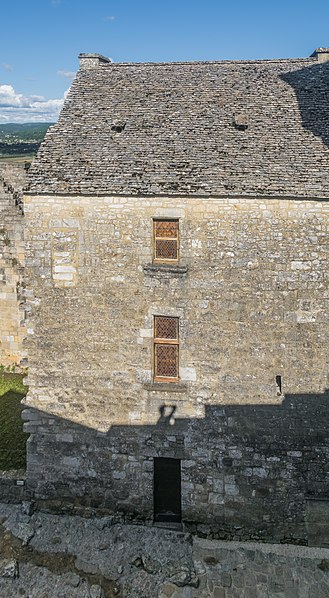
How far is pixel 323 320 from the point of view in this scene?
34.8 ft

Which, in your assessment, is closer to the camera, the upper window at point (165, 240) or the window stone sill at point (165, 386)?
the upper window at point (165, 240)

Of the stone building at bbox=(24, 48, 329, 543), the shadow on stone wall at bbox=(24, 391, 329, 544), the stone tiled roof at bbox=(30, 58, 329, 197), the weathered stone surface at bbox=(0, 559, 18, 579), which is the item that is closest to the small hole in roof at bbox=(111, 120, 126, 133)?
the stone tiled roof at bbox=(30, 58, 329, 197)

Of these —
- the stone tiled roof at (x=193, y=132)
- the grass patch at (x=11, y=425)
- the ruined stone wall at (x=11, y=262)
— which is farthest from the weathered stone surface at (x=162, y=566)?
the stone tiled roof at (x=193, y=132)

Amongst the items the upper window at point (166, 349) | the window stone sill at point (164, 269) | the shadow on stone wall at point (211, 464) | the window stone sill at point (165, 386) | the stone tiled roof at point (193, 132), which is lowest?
the shadow on stone wall at point (211, 464)

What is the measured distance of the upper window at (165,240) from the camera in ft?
35.6

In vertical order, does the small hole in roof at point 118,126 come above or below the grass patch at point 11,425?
above

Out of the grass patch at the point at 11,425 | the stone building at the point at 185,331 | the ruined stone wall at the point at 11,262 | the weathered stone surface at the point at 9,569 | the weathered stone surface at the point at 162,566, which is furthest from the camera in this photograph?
the ruined stone wall at the point at 11,262

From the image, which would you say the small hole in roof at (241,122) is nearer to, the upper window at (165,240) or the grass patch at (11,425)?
the upper window at (165,240)

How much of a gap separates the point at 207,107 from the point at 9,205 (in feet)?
27.1

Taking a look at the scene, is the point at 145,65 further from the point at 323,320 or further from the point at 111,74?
the point at 323,320

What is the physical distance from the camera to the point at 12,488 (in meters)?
11.8

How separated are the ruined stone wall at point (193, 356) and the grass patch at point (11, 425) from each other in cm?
179

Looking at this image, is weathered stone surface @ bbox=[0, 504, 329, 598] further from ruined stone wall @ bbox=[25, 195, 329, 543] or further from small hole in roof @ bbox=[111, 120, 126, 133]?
small hole in roof @ bbox=[111, 120, 126, 133]

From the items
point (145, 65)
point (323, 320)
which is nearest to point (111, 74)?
point (145, 65)
